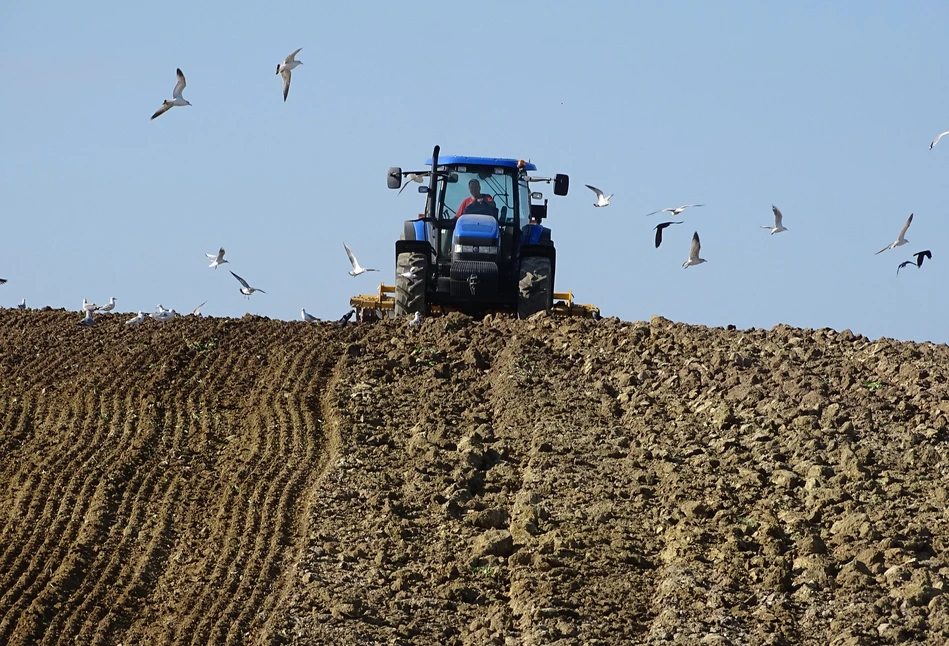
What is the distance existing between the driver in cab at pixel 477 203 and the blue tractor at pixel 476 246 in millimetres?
14

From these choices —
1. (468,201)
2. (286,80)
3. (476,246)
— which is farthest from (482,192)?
(286,80)

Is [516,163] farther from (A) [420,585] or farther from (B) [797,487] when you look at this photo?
(A) [420,585]

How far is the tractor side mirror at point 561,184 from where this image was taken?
715 inches

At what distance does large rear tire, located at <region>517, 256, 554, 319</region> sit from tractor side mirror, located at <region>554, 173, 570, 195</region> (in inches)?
36.6

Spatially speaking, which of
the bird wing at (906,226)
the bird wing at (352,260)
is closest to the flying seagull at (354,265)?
the bird wing at (352,260)

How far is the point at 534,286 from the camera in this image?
1808 cm

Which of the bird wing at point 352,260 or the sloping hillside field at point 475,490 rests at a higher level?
the bird wing at point 352,260

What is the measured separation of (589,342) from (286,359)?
3656 millimetres

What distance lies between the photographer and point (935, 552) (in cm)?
968

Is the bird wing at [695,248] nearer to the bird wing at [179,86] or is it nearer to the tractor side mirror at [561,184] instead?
the tractor side mirror at [561,184]

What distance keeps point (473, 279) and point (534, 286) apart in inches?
32.3

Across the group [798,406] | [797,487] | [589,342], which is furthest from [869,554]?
[589,342]

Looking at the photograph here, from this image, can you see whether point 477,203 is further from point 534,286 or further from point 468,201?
point 534,286

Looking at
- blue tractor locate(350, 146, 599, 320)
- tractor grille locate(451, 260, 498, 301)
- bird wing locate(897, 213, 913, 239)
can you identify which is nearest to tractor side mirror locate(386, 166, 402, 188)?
blue tractor locate(350, 146, 599, 320)
